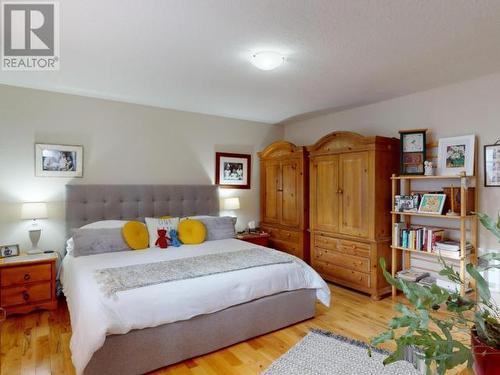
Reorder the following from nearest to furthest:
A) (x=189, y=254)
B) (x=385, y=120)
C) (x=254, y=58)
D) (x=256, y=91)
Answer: (x=254, y=58), (x=189, y=254), (x=256, y=91), (x=385, y=120)

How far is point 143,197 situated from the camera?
4.11 meters

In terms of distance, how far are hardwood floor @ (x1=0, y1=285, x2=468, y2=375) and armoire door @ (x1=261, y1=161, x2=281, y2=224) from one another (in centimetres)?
185

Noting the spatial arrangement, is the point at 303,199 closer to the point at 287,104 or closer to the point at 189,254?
the point at 287,104

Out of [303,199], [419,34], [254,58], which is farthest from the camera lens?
[303,199]

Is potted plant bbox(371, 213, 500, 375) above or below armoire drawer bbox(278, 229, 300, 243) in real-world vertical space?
above

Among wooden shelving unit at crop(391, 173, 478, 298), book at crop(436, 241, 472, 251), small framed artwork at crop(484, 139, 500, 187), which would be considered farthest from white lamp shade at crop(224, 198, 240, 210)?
small framed artwork at crop(484, 139, 500, 187)

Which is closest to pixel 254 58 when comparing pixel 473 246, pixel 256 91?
pixel 256 91

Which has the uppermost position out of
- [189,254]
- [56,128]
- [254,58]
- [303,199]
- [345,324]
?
[254,58]

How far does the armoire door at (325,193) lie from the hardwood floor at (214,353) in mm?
1082

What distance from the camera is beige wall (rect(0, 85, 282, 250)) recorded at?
3.40 metres

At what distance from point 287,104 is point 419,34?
208cm

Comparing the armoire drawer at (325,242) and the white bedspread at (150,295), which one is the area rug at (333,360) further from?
the armoire drawer at (325,242)

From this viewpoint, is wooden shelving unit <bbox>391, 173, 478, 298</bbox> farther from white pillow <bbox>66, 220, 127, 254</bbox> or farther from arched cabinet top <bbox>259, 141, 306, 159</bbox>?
white pillow <bbox>66, 220, 127, 254</bbox>

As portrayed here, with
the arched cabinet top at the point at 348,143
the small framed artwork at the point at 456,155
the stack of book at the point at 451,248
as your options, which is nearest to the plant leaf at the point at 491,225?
the stack of book at the point at 451,248
